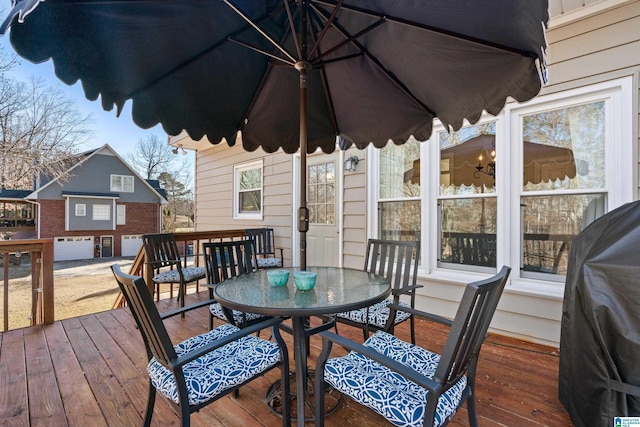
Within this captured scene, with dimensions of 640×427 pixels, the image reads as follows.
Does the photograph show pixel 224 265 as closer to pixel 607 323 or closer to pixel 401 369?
pixel 401 369

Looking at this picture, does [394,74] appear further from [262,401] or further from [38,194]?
[38,194]

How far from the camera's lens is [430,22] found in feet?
5.79

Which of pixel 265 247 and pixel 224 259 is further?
pixel 265 247

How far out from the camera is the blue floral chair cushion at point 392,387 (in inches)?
49.4

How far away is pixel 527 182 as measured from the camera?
2.96 meters

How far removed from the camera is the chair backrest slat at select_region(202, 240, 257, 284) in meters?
2.50

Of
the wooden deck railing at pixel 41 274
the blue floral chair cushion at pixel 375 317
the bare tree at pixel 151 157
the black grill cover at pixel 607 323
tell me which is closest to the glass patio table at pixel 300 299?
the blue floral chair cushion at pixel 375 317

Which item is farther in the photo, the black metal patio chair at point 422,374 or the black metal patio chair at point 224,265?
the black metal patio chair at point 224,265

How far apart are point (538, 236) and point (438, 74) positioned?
1930mm

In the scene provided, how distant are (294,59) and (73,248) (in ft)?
63.7

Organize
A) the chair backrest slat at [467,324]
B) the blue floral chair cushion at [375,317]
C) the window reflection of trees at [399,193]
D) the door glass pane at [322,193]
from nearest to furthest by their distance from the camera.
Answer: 1. the chair backrest slat at [467,324]
2. the blue floral chair cushion at [375,317]
3. the window reflection of trees at [399,193]
4. the door glass pane at [322,193]

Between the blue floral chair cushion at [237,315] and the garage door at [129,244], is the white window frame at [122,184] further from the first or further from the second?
the blue floral chair cushion at [237,315]

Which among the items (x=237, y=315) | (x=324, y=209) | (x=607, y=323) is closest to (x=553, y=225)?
(x=607, y=323)

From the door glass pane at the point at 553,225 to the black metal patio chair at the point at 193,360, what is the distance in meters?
2.65
